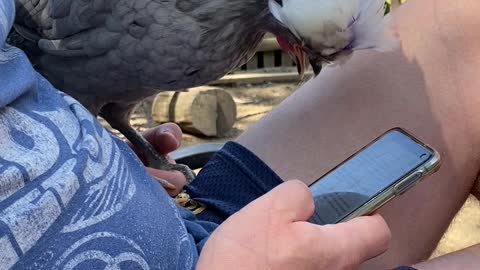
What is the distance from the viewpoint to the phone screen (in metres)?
0.65

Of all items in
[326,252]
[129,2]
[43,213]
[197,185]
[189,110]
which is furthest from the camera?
[189,110]

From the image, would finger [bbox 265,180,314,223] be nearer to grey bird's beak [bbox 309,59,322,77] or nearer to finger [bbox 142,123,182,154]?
grey bird's beak [bbox 309,59,322,77]

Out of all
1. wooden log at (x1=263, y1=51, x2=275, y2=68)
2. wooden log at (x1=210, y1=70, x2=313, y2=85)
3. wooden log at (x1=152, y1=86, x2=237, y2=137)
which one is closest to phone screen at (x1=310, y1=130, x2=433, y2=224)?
wooden log at (x1=152, y1=86, x2=237, y2=137)

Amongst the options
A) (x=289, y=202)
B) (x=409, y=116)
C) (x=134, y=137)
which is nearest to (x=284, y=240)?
(x=289, y=202)

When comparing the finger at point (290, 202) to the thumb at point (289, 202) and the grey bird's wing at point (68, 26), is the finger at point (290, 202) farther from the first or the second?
the grey bird's wing at point (68, 26)

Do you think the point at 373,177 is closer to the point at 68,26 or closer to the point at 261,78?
the point at 68,26

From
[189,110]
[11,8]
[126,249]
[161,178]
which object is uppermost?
[11,8]

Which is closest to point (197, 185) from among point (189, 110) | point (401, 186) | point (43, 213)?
point (401, 186)

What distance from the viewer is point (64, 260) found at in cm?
45

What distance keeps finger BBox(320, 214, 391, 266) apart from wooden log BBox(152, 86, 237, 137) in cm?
175

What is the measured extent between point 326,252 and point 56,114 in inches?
9.1

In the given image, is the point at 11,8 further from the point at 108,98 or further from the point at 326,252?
the point at 108,98

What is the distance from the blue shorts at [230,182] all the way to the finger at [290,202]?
0.17 metres

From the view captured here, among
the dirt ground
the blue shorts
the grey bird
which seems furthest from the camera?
the dirt ground
